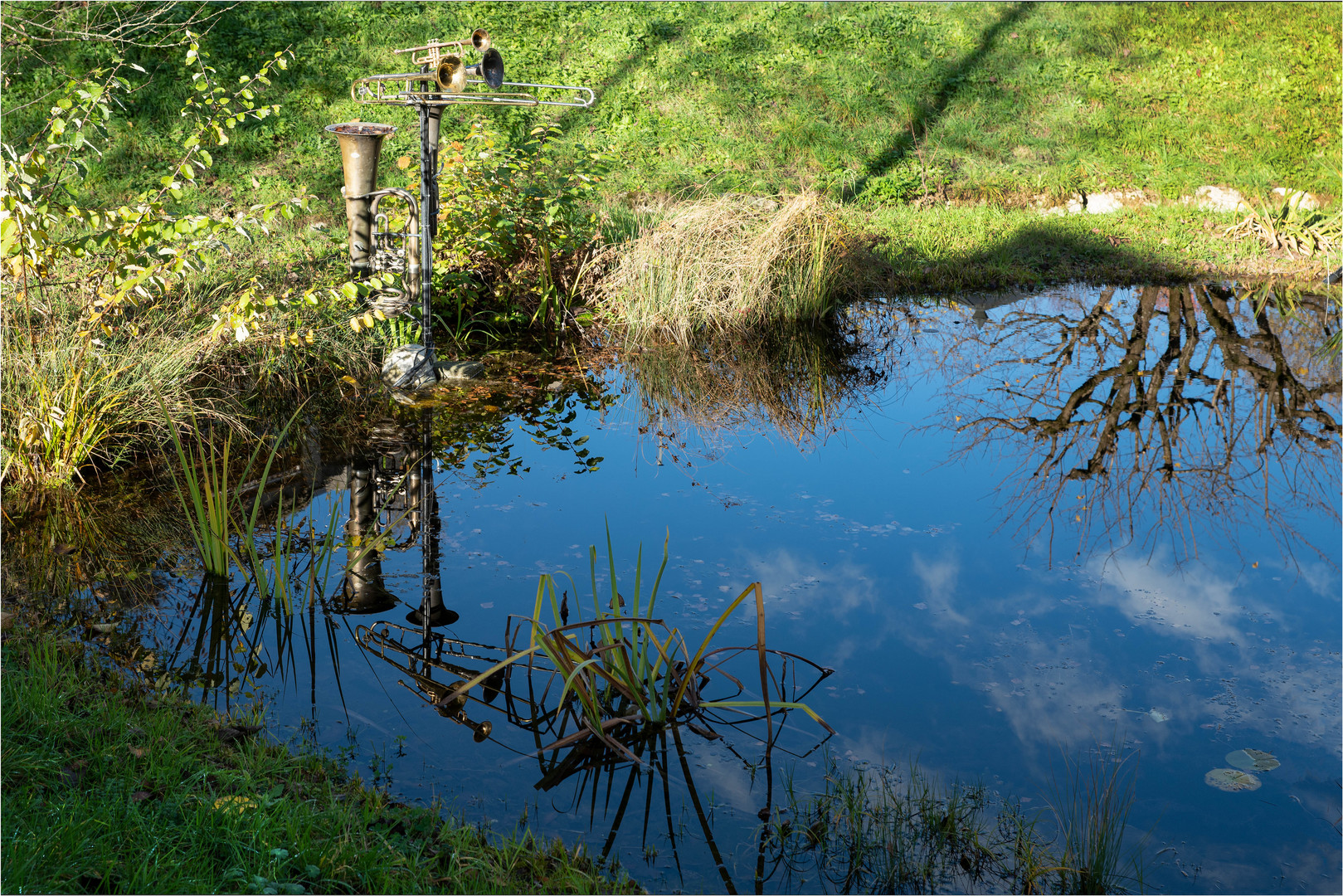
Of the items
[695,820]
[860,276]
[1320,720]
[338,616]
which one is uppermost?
[860,276]

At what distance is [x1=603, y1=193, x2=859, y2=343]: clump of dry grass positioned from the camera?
7598mm

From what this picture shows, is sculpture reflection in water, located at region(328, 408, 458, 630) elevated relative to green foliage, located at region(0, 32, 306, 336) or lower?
lower

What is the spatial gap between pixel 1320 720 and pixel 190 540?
4519 mm

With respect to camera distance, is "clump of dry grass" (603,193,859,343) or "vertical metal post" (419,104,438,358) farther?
"clump of dry grass" (603,193,859,343)

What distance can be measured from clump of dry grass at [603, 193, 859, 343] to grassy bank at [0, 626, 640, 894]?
5.10 m

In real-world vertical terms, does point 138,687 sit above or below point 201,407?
below

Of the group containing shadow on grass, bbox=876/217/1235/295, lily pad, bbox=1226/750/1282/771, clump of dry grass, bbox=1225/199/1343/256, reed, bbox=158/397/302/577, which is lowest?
lily pad, bbox=1226/750/1282/771

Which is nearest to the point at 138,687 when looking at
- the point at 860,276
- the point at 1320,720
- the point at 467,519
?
the point at 467,519

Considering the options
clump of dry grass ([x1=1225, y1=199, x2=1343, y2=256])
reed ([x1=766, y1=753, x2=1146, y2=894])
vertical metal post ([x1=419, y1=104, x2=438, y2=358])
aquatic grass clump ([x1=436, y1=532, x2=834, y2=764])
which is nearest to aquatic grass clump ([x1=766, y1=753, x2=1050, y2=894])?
reed ([x1=766, y1=753, x2=1146, y2=894])

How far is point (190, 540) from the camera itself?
441 cm

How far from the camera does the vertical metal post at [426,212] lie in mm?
6258

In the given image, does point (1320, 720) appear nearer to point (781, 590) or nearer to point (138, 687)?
point (781, 590)

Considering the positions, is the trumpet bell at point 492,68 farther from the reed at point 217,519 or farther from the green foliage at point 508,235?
the reed at point 217,519

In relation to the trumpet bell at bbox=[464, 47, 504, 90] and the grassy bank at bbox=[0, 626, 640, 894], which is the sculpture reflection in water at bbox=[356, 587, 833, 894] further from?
the trumpet bell at bbox=[464, 47, 504, 90]
